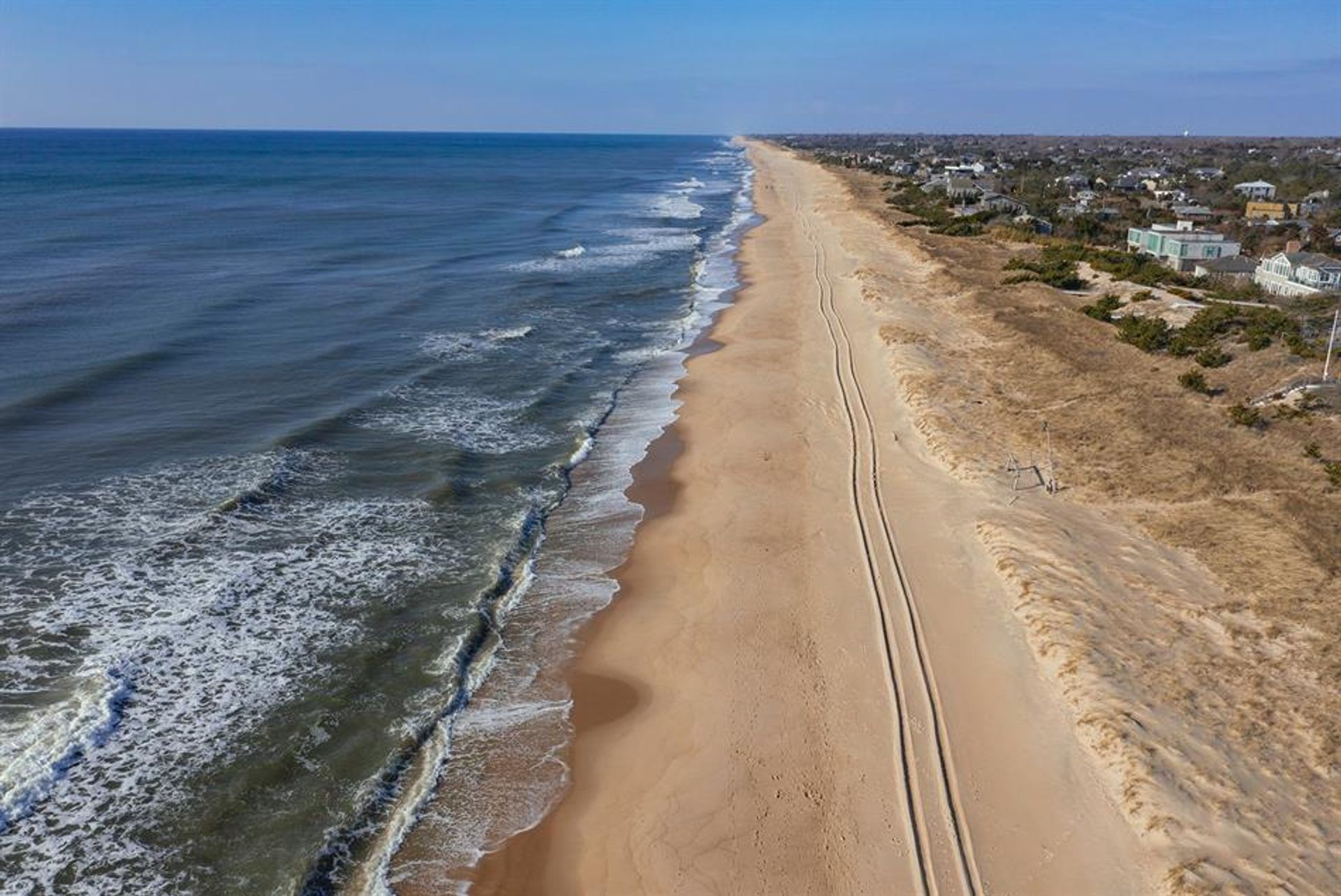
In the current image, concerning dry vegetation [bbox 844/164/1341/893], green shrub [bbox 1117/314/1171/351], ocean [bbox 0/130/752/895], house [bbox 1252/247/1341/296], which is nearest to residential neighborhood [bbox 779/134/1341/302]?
house [bbox 1252/247/1341/296]

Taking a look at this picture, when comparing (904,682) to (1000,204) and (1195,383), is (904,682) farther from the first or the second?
(1000,204)

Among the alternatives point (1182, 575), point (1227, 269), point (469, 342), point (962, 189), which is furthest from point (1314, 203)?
point (1182, 575)

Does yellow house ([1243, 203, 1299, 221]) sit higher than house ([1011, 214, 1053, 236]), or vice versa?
yellow house ([1243, 203, 1299, 221])

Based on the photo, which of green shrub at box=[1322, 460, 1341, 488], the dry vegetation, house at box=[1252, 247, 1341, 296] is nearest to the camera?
the dry vegetation

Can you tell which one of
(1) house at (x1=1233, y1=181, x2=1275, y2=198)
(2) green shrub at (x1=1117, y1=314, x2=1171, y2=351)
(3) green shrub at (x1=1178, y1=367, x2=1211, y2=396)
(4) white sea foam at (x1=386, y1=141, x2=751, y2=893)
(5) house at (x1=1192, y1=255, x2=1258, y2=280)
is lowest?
(4) white sea foam at (x1=386, y1=141, x2=751, y2=893)

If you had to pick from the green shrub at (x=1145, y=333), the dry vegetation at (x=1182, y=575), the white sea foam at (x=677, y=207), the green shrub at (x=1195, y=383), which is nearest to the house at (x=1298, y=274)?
the green shrub at (x=1145, y=333)

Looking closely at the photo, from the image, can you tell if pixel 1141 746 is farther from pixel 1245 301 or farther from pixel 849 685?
pixel 1245 301

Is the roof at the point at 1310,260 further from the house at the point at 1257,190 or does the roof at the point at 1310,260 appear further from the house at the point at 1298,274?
the house at the point at 1257,190

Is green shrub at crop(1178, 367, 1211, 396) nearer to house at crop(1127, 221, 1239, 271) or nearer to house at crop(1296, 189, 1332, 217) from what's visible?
house at crop(1127, 221, 1239, 271)
